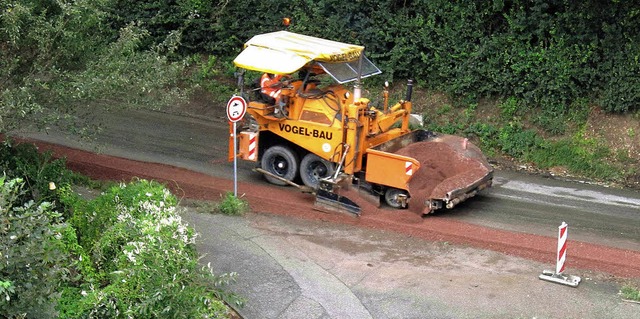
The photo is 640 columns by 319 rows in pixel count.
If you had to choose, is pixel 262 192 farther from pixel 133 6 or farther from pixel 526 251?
pixel 133 6

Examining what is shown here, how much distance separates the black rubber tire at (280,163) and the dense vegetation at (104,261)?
515 centimetres

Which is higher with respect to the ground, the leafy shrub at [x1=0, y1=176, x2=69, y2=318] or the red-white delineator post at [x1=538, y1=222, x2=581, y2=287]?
the leafy shrub at [x1=0, y1=176, x2=69, y2=318]

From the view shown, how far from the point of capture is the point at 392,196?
14.9m

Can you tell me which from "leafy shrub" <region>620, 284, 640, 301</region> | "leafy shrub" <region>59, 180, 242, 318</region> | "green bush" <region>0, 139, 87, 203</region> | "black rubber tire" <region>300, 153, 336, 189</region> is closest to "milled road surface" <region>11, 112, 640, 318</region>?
"leafy shrub" <region>620, 284, 640, 301</region>

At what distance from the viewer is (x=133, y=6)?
979 inches

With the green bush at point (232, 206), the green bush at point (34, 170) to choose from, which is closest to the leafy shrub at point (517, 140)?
the green bush at point (232, 206)

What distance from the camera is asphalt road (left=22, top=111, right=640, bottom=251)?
1451cm

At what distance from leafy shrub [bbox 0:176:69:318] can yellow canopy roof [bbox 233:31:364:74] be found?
25.6ft

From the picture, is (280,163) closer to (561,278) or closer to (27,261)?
(561,278)

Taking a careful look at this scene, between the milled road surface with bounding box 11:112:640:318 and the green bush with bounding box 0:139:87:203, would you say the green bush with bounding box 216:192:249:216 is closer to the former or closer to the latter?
the milled road surface with bounding box 11:112:640:318

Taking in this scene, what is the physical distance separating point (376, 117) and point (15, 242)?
9.02 meters

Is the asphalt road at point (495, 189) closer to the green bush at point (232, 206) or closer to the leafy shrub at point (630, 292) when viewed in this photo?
the green bush at point (232, 206)

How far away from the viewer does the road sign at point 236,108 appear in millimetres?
14586

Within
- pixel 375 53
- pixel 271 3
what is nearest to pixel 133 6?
pixel 271 3
